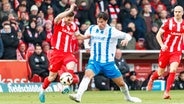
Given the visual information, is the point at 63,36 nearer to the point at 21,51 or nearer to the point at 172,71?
the point at 172,71

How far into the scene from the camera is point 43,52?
2548 cm

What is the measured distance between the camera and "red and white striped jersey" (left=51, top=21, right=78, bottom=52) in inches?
733

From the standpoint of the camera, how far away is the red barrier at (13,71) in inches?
988

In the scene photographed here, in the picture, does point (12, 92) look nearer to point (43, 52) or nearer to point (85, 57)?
point (43, 52)

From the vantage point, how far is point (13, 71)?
83.1ft

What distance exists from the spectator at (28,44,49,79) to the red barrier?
27cm

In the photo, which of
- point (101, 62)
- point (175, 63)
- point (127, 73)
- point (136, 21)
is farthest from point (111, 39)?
point (136, 21)

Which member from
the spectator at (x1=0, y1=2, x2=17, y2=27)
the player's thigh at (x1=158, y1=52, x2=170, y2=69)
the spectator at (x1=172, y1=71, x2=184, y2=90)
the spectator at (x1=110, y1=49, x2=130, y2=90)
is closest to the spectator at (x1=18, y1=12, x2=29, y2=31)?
the spectator at (x1=0, y1=2, x2=17, y2=27)

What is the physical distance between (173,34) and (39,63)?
641 centimetres

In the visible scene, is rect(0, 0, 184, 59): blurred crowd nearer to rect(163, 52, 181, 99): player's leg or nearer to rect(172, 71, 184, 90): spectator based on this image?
rect(172, 71, 184, 90): spectator

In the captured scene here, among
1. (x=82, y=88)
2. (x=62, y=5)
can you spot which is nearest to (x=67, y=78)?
(x=82, y=88)

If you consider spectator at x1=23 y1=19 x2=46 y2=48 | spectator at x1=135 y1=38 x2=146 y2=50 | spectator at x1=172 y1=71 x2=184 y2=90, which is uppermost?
spectator at x1=23 y1=19 x2=46 y2=48

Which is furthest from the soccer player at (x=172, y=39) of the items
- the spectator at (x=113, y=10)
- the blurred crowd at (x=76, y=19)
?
the spectator at (x=113, y=10)

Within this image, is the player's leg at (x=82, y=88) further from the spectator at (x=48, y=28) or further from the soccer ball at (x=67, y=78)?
the spectator at (x=48, y=28)
